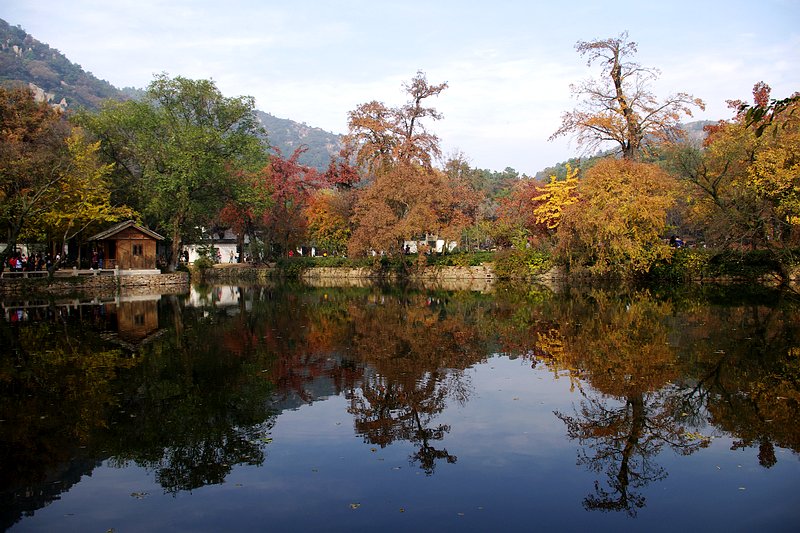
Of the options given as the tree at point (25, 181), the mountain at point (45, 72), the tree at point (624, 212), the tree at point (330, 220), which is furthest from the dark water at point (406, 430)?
the mountain at point (45, 72)

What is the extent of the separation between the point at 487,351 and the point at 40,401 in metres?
8.49

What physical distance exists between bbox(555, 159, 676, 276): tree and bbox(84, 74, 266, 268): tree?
23294 millimetres

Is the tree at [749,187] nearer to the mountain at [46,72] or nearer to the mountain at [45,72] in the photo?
the mountain at [46,72]

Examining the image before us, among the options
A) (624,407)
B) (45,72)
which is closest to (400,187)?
(624,407)

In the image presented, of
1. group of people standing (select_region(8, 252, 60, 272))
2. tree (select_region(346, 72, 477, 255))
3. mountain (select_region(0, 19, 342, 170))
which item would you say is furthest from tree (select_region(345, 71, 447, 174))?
A: mountain (select_region(0, 19, 342, 170))

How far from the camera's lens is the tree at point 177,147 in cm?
3941

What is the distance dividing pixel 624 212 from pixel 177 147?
1072 inches

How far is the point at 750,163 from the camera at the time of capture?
2833 cm

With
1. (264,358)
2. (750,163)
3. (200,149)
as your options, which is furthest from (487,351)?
(200,149)

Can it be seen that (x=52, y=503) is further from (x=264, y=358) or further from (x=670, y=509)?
(x=264, y=358)

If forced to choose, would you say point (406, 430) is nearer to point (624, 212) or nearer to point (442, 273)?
point (624, 212)

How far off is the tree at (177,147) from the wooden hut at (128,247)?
218 cm

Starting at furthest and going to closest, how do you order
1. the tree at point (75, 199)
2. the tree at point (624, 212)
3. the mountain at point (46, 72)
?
the mountain at point (46, 72) → the tree at point (624, 212) → the tree at point (75, 199)

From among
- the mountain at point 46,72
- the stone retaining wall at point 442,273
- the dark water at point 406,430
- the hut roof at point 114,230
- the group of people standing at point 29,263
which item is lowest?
the dark water at point 406,430
